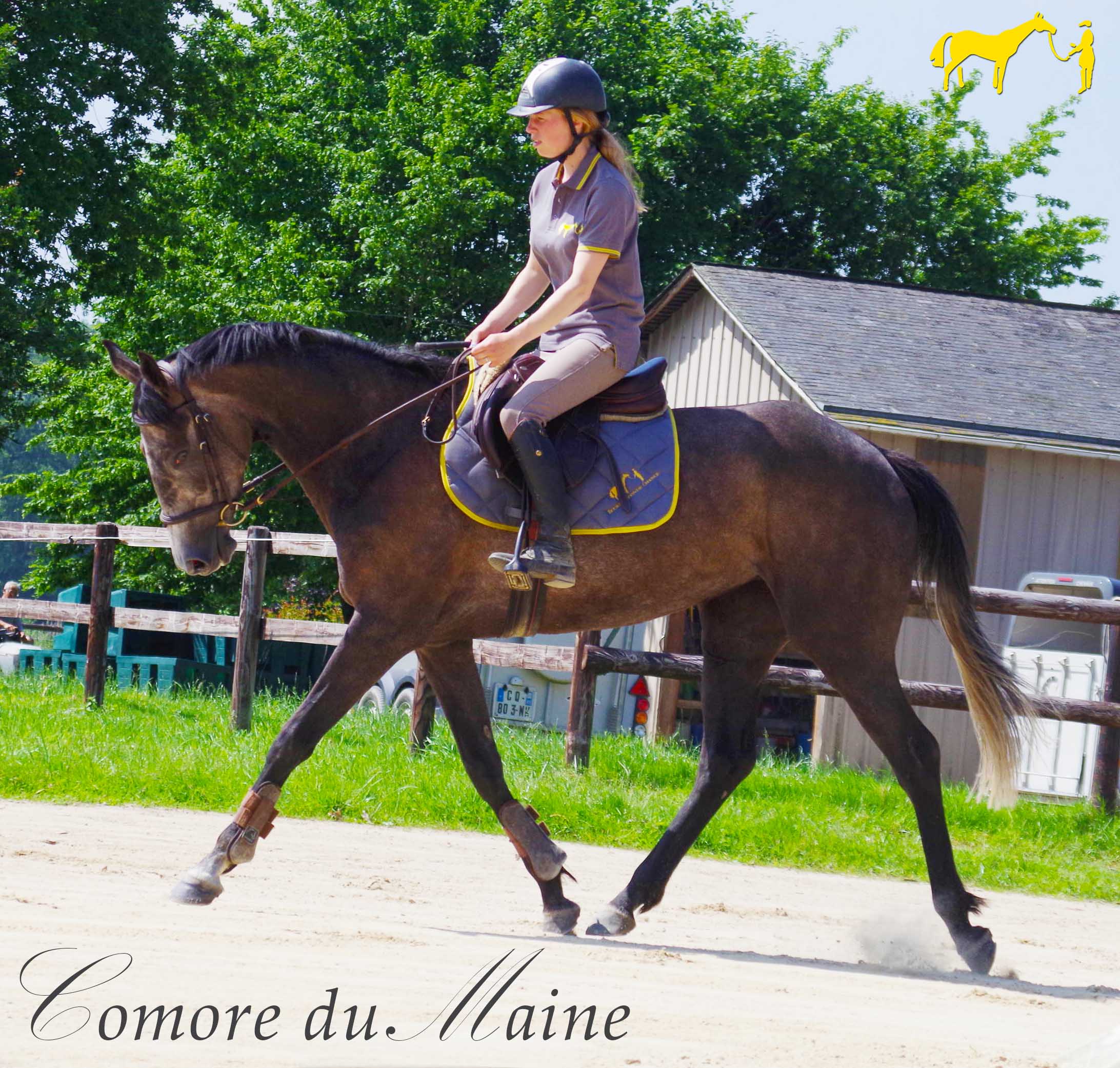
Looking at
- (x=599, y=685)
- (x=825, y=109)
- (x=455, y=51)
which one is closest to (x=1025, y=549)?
(x=599, y=685)

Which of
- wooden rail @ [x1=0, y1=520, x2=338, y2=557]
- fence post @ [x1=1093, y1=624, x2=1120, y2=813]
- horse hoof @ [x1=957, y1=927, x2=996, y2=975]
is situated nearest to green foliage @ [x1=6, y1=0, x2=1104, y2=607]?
wooden rail @ [x1=0, y1=520, x2=338, y2=557]

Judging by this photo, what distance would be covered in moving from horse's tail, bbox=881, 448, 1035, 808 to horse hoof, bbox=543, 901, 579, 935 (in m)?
1.75

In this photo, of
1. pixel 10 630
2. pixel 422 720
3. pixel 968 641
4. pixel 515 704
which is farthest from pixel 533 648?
pixel 10 630

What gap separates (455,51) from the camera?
29609 mm

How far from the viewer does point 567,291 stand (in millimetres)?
4902

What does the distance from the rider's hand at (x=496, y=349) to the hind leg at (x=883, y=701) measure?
1433 mm

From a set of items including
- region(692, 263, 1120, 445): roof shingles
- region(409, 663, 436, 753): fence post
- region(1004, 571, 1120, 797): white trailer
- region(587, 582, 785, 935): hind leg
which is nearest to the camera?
region(587, 582, 785, 935): hind leg

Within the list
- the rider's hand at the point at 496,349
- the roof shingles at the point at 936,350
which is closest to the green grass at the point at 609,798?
the rider's hand at the point at 496,349

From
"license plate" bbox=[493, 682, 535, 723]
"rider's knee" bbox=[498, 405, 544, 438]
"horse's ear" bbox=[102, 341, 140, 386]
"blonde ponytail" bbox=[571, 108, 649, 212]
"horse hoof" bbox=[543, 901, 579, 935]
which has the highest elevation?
"blonde ponytail" bbox=[571, 108, 649, 212]

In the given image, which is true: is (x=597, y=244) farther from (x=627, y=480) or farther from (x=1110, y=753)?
(x=1110, y=753)

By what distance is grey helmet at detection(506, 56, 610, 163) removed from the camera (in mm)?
4996

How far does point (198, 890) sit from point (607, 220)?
281cm

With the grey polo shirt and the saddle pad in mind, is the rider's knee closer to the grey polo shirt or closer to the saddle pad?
the saddle pad

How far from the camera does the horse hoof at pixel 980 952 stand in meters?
4.83
